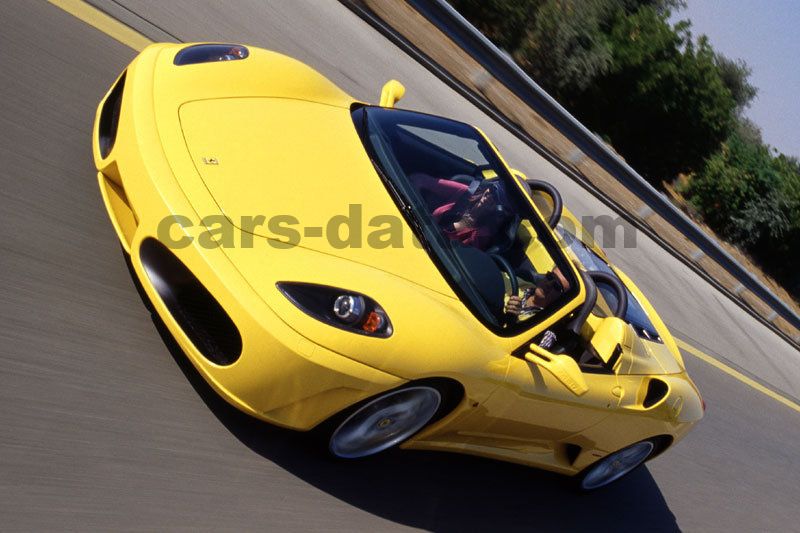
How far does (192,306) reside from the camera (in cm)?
319

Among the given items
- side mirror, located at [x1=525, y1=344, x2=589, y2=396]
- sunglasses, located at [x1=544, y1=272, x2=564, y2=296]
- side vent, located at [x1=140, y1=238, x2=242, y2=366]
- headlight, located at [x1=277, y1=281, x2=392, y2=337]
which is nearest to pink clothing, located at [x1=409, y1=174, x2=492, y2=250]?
sunglasses, located at [x1=544, y1=272, x2=564, y2=296]

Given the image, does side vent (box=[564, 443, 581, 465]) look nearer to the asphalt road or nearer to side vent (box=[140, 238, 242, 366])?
the asphalt road

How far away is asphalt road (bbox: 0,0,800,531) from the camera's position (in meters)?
2.87

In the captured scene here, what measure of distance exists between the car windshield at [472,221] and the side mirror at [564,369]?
0.54ft

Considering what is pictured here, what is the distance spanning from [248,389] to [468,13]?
37.3 feet

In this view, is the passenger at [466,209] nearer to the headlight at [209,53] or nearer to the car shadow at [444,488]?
the car shadow at [444,488]

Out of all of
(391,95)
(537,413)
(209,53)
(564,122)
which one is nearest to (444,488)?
(537,413)

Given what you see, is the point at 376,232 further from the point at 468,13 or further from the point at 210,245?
the point at 468,13

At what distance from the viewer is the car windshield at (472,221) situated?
3.72 meters

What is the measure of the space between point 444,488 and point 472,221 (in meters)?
1.29

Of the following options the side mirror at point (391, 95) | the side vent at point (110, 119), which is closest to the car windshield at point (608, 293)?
the side mirror at point (391, 95)

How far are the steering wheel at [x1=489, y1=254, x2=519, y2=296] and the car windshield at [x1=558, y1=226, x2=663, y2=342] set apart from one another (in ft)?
2.62

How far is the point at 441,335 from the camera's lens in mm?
3330

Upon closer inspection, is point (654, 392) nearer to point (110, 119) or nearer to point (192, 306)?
point (192, 306)
